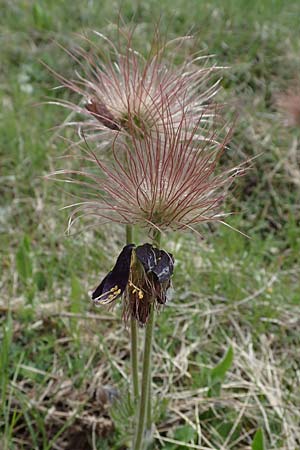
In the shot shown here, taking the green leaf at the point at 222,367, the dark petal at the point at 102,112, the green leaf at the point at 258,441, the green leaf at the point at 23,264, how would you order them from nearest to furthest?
the dark petal at the point at 102,112 → the green leaf at the point at 258,441 → the green leaf at the point at 222,367 → the green leaf at the point at 23,264

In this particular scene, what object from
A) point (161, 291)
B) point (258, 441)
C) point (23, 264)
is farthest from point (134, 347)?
point (23, 264)

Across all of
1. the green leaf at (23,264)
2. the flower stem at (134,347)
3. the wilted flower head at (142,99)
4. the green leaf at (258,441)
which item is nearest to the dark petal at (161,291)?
the flower stem at (134,347)

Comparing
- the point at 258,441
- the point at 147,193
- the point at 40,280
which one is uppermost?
the point at 40,280

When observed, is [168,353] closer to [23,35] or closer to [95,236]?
[95,236]

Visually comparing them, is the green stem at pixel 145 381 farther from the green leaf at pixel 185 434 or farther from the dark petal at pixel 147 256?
the green leaf at pixel 185 434

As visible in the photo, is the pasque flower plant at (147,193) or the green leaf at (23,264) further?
the green leaf at (23,264)

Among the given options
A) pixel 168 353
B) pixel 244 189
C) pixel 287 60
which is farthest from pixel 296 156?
pixel 168 353

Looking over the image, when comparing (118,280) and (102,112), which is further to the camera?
(102,112)

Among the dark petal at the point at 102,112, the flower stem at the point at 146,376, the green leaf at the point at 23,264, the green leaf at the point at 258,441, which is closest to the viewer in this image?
the flower stem at the point at 146,376

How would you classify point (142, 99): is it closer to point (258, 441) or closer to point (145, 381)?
point (145, 381)
